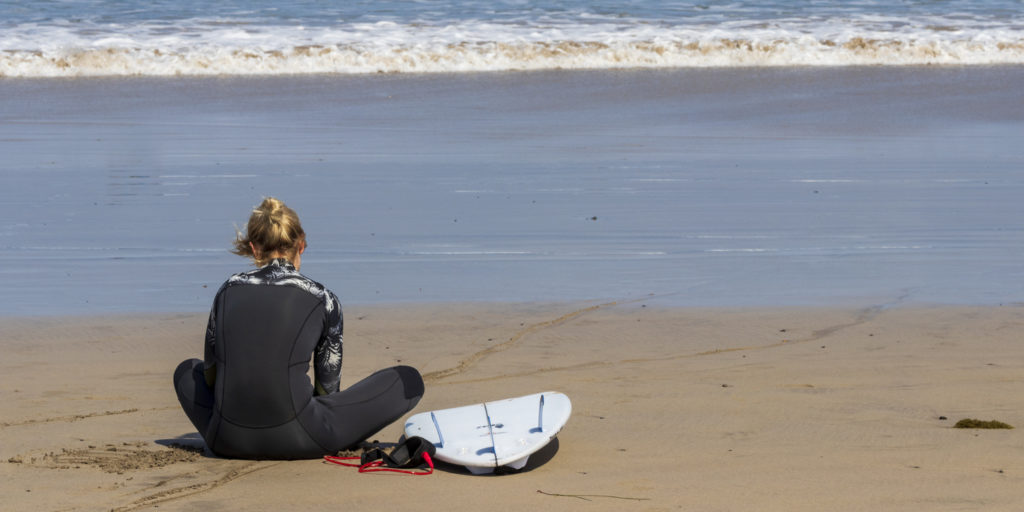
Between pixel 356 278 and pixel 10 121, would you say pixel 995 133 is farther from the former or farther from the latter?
pixel 10 121

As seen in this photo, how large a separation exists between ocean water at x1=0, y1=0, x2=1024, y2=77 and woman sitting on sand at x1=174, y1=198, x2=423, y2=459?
17.3 meters

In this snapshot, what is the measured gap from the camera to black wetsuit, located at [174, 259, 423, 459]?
4395mm

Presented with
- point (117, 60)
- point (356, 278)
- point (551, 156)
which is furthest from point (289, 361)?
point (117, 60)

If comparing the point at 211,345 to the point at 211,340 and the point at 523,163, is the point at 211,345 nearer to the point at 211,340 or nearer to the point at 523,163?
the point at 211,340

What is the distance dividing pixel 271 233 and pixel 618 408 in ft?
5.46

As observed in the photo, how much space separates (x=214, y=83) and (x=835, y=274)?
1381 cm

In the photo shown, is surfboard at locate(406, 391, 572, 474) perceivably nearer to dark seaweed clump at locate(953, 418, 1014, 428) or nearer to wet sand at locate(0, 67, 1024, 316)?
dark seaweed clump at locate(953, 418, 1014, 428)

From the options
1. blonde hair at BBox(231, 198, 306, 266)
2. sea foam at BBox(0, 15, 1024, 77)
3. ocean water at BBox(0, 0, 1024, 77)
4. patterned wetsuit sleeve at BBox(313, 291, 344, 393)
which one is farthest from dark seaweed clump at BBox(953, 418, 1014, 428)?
ocean water at BBox(0, 0, 1024, 77)

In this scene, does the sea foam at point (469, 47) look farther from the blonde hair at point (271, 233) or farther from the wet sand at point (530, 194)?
the blonde hair at point (271, 233)

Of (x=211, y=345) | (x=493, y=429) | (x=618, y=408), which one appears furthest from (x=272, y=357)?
(x=618, y=408)

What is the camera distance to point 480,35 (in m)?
24.3

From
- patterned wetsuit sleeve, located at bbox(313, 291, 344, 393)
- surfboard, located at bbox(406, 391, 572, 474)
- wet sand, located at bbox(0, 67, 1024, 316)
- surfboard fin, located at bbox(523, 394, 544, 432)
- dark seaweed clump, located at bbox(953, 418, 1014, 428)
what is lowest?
wet sand, located at bbox(0, 67, 1024, 316)

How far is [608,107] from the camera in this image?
1602cm

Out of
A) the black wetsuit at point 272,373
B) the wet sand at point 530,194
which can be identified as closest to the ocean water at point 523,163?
the wet sand at point 530,194
